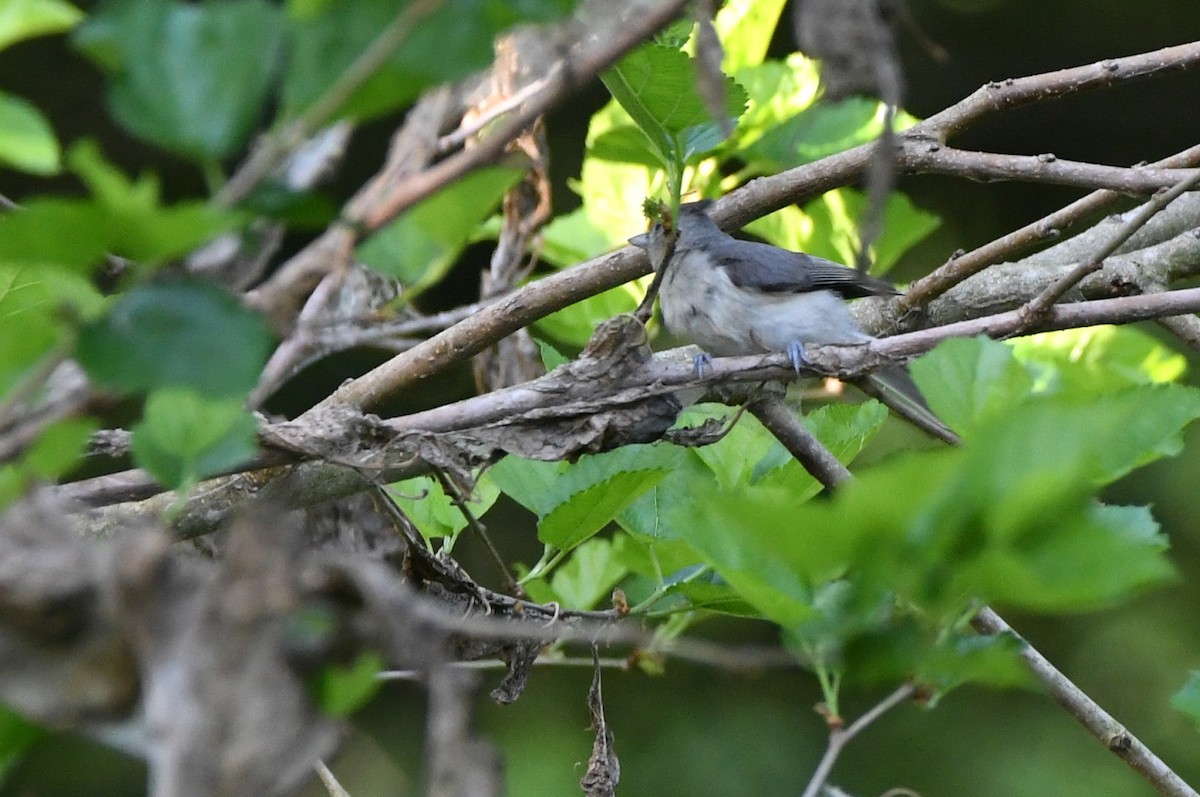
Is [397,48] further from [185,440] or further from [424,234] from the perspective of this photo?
[185,440]

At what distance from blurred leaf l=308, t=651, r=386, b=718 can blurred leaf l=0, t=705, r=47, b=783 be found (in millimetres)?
142

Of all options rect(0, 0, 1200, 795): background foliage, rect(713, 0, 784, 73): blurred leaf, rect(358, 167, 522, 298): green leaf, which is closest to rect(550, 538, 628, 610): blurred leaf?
rect(0, 0, 1200, 795): background foliage

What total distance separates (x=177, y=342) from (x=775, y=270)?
1936 millimetres

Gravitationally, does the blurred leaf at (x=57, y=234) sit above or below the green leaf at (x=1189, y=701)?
above

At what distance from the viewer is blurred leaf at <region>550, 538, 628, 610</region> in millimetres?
1578

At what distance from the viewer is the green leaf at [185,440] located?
66 cm

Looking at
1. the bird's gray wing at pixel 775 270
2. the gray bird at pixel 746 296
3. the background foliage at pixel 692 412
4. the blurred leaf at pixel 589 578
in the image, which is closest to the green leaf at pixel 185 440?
the background foliage at pixel 692 412

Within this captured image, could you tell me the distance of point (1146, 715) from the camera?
3.96 meters

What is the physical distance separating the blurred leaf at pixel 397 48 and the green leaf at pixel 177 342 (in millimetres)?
91

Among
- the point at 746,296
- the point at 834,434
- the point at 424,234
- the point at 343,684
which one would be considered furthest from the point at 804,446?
the point at 746,296

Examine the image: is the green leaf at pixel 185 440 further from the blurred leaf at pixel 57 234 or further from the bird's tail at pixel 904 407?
the bird's tail at pixel 904 407

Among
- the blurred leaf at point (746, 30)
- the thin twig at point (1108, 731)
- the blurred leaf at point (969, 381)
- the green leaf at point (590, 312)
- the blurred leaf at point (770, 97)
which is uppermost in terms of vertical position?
the blurred leaf at point (969, 381)

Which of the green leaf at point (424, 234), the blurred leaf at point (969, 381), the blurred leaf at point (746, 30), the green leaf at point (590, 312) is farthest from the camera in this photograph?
the blurred leaf at point (746, 30)

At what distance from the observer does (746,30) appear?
199 cm
